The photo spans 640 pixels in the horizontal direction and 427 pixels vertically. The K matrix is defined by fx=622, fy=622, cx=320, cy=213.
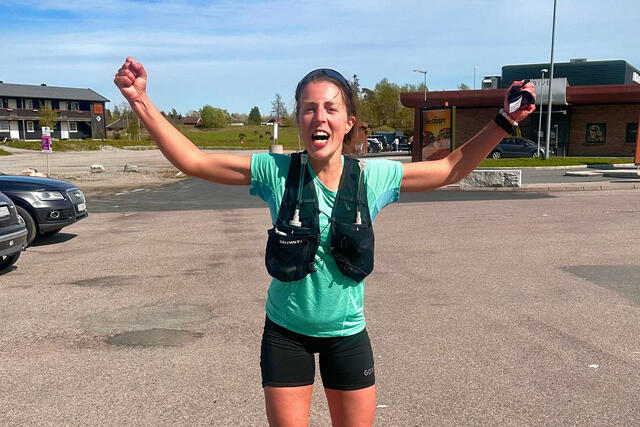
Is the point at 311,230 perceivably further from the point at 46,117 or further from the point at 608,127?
the point at 46,117

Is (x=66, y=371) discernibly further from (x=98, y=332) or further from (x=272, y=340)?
(x=272, y=340)

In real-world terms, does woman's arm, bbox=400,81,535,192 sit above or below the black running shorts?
above

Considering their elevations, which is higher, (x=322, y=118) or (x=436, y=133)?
(x=322, y=118)

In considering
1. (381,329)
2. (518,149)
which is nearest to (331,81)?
(381,329)

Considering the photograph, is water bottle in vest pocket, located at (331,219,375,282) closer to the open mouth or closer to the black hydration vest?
the black hydration vest

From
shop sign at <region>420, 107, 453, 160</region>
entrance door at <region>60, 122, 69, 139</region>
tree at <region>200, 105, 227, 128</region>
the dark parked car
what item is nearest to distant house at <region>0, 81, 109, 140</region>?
entrance door at <region>60, 122, 69, 139</region>

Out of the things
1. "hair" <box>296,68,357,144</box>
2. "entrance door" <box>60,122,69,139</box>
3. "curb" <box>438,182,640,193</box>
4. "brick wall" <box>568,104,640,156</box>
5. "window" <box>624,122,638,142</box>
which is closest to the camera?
"hair" <box>296,68,357,144</box>

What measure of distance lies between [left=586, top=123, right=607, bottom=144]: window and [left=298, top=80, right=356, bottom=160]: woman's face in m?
42.7

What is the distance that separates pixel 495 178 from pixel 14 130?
Answer: 272 feet

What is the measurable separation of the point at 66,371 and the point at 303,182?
296 centimetres

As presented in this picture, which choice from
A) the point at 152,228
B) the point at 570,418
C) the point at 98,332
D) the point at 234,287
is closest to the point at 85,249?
the point at 152,228

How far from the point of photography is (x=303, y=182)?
7.92 feet

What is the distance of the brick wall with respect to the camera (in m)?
40.2

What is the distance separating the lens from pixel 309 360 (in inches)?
Answer: 94.6
